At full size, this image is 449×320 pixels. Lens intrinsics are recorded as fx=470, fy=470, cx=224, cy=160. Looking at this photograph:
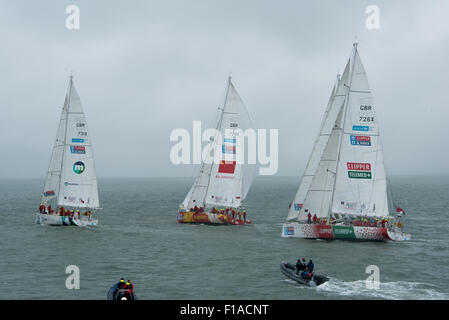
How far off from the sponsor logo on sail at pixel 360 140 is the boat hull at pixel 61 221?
29849 millimetres

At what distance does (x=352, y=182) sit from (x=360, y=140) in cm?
407

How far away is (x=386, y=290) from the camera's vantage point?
28.7 m

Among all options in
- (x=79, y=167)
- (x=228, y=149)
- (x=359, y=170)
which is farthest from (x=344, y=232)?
(x=79, y=167)

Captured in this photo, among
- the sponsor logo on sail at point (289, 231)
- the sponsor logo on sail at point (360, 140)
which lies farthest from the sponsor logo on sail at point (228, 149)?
the sponsor logo on sail at point (360, 140)

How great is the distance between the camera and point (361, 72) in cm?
4422

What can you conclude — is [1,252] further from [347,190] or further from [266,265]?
[347,190]

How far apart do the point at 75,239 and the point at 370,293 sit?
29537mm

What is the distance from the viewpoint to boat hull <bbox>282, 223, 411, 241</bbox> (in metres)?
43.8

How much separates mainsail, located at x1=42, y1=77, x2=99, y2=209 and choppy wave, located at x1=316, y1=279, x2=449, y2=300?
108ft

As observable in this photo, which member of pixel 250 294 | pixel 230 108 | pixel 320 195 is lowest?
pixel 250 294

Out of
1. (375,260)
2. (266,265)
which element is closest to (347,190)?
(375,260)

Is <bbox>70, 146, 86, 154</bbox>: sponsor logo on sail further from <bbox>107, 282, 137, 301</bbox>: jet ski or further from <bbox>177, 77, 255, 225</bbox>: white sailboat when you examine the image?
<bbox>107, 282, 137, 301</bbox>: jet ski

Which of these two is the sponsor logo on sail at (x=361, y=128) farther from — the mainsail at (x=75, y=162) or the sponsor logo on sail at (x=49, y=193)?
the sponsor logo on sail at (x=49, y=193)

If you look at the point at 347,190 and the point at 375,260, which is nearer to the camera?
the point at 375,260
